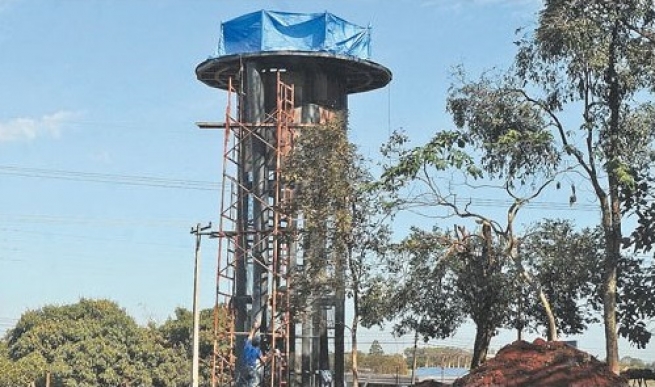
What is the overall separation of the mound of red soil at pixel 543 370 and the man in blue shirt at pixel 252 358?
921cm

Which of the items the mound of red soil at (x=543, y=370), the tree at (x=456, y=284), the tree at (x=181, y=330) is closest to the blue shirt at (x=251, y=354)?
the tree at (x=456, y=284)

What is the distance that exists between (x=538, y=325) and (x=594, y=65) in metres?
7.06

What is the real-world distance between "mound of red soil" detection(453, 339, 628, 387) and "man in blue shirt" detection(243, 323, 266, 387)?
921 centimetres

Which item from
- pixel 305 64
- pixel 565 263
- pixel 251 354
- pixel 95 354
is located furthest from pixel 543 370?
pixel 95 354

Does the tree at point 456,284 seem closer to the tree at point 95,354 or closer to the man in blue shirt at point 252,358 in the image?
the man in blue shirt at point 252,358

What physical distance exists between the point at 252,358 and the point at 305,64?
31.6 feet

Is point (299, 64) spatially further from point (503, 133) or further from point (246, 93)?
point (503, 133)

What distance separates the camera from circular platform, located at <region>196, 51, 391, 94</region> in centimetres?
Result: 2888

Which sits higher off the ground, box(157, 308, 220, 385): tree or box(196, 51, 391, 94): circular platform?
box(196, 51, 391, 94): circular platform

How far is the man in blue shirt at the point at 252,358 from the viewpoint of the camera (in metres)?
25.0

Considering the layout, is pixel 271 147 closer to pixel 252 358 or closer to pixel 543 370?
pixel 252 358

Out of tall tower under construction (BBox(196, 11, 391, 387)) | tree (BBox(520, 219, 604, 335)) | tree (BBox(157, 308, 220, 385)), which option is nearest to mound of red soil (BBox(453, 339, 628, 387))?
tree (BBox(520, 219, 604, 335))

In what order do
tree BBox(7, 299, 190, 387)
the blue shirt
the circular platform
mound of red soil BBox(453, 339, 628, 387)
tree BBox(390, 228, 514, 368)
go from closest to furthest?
mound of red soil BBox(453, 339, 628, 387), tree BBox(390, 228, 514, 368), the blue shirt, the circular platform, tree BBox(7, 299, 190, 387)

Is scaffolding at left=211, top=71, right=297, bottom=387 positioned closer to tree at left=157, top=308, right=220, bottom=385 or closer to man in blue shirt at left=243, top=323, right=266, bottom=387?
man in blue shirt at left=243, top=323, right=266, bottom=387
